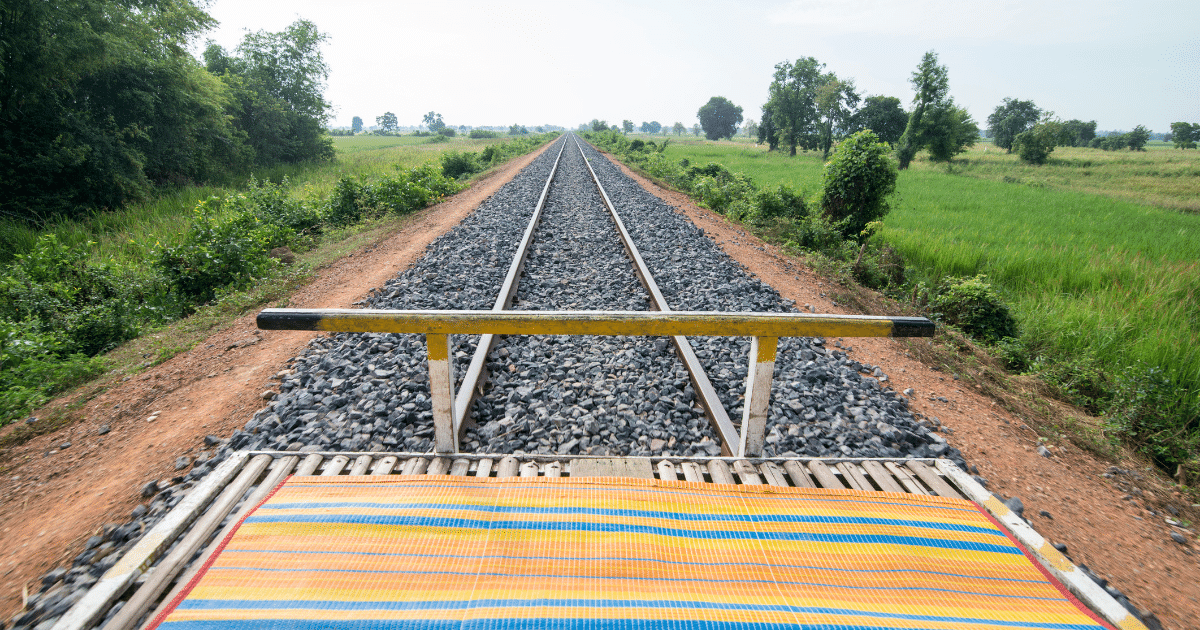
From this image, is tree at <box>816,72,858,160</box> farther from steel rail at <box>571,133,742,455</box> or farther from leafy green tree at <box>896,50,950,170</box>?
steel rail at <box>571,133,742,455</box>

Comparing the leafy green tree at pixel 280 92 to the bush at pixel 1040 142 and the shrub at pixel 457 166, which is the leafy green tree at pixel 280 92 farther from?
the bush at pixel 1040 142

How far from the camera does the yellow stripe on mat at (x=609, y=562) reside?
4.98 feet

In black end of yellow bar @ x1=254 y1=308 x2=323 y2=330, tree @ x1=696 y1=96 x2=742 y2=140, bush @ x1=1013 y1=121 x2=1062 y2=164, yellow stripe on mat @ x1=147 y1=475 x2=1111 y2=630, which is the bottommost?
yellow stripe on mat @ x1=147 y1=475 x2=1111 y2=630

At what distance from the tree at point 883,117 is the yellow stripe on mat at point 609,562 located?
54.9 metres

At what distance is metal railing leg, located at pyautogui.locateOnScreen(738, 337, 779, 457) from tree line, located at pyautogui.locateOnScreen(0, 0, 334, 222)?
13.7 meters

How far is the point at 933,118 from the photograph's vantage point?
1329 inches

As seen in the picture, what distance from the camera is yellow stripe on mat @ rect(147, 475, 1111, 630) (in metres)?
1.52

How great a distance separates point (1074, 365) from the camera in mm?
4535

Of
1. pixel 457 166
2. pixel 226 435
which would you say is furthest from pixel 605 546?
pixel 457 166

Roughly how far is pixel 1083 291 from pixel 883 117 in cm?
5022

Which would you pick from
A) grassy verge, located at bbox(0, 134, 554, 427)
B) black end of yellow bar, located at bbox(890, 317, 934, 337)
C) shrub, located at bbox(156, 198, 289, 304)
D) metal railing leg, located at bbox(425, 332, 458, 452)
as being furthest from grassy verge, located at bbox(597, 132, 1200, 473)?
shrub, located at bbox(156, 198, 289, 304)

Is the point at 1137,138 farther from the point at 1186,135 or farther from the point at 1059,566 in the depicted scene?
the point at 1059,566

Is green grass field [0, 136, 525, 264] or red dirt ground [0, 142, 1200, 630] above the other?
green grass field [0, 136, 525, 264]

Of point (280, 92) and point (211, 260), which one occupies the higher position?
point (280, 92)
